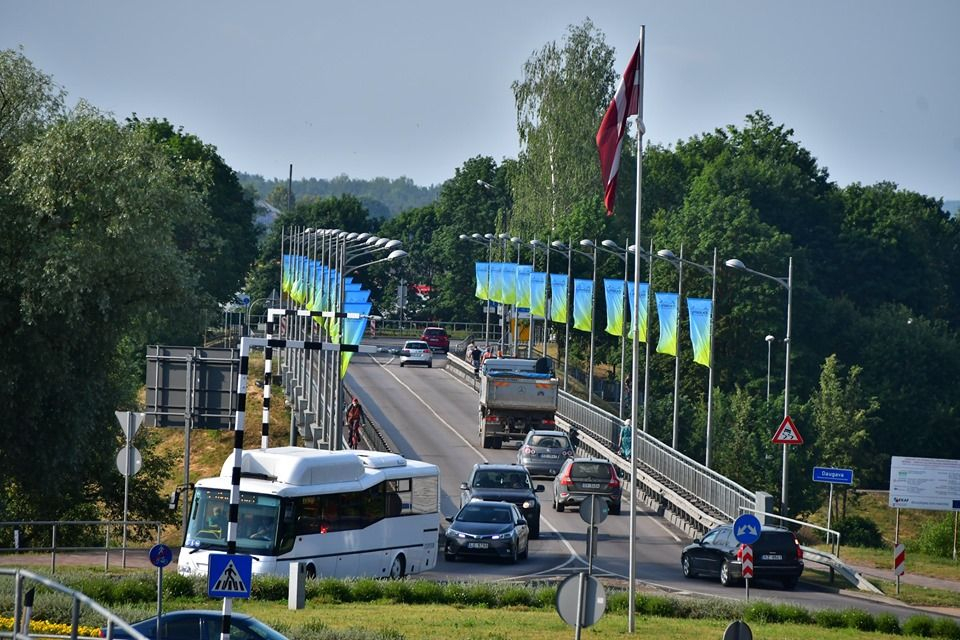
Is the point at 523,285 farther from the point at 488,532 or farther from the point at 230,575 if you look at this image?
the point at 230,575

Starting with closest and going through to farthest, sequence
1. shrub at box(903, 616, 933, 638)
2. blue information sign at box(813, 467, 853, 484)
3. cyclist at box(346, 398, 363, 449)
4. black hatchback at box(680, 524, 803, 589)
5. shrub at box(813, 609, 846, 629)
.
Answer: shrub at box(903, 616, 933, 638), shrub at box(813, 609, 846, 629), black hatchback at box(680, 524, 803, 589), blue information sign at box(813, 467, 853, 484), cyclist at box(346, 398, 363, 449)

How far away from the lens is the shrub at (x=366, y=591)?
25.6 meters

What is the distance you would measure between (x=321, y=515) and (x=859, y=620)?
9.99m

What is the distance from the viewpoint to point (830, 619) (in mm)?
25375

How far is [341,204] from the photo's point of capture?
487 feet

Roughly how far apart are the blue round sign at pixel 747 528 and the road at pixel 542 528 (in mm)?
1342

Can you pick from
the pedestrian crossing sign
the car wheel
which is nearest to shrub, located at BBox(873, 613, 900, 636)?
the car wheel

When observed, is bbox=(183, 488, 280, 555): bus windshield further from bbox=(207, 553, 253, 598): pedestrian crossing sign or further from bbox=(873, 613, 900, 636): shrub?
bbox=(207, 553, 253, 598): pedestrian crossing sign

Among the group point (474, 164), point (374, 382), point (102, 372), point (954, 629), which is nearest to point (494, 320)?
point (474, 164)

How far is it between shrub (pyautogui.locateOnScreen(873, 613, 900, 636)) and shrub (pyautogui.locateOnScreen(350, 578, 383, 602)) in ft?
28.0

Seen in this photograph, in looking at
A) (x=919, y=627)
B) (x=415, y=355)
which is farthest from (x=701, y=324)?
(x=415, y=355)

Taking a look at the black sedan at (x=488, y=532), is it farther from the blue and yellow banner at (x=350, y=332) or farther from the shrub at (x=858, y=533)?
the shrub at (x=858, y=533)

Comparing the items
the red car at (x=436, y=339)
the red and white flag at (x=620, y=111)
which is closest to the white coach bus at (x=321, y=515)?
the red and white flag at (x=620, y=111)

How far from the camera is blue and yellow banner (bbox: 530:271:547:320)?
66.1 m
